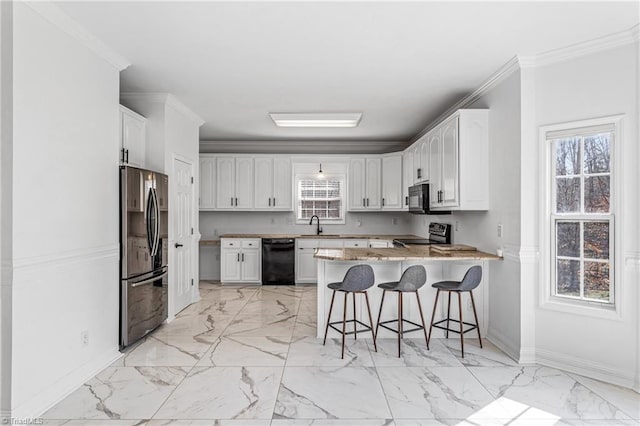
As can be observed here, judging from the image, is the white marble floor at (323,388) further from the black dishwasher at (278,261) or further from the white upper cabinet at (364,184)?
the white upper cabinet at (364,184)

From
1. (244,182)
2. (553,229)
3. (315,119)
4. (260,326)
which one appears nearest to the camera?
(553,229)

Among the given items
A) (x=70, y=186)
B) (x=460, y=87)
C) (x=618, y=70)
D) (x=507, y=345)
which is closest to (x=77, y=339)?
(x=70, y=186)

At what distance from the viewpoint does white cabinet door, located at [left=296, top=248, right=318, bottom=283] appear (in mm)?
6762

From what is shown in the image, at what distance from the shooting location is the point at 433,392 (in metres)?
2.76

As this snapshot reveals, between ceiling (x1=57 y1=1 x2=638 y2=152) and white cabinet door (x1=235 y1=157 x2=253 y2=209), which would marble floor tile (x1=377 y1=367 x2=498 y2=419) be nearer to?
ceiling (x1=57 y1=1 x2=638 y2=152)

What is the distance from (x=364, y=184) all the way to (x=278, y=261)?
2.07m

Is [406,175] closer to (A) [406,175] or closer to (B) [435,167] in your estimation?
→ (A) [406,175]

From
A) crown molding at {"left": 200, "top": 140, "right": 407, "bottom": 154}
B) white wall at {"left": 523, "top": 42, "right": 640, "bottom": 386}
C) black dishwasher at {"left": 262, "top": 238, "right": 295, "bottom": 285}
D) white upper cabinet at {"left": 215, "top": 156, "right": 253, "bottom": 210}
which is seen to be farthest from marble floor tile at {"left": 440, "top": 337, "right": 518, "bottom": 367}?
white upper cabinet at {"left": 215, "top": 156, "right": 253, "bottom": 210}

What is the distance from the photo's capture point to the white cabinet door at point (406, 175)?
20.1 feet

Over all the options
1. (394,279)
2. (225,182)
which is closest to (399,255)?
(394,279)

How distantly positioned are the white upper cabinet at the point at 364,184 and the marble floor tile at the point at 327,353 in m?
3.45

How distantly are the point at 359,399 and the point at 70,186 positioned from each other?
100 inches

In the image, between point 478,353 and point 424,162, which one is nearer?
point 478,353

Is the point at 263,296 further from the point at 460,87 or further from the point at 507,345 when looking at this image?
the point at 460,87
